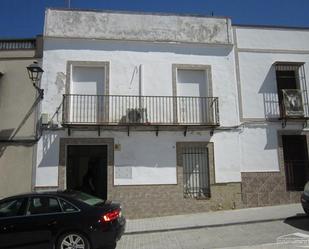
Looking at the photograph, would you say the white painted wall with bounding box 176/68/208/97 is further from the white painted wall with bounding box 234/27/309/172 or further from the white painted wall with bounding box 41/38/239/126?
the white painted wall with bounding box 234/27/309/172

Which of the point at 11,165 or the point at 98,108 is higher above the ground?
the point at 98,108

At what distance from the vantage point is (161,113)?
467 inches

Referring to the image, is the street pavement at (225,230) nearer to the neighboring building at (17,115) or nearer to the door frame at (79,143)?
the door frame at (79,143)

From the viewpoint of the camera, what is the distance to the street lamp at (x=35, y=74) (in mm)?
10594

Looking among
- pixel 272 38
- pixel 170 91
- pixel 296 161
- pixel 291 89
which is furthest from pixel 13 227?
pixel 272 38

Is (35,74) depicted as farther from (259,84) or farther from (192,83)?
(259,84)

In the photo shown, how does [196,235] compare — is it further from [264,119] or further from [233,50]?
[233,50]

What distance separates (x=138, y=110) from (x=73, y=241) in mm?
5781

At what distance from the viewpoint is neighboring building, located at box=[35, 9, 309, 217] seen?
11352 mm

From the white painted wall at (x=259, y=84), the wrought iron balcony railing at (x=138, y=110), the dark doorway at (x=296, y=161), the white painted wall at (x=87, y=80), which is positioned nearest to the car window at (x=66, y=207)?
the wrought iron balcony railing at (x=138, y=110)

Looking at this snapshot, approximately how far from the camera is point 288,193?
12.2 m

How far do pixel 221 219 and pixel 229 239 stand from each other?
2267 millimetres

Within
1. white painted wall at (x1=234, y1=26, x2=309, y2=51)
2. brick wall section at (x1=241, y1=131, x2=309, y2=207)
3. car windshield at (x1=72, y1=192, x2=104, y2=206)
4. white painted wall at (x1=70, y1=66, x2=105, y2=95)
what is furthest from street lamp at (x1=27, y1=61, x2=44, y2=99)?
brick wall section at (x1=241, y1=131, x2=309, y2=207)

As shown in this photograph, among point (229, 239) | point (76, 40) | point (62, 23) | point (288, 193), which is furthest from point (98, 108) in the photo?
point (288, 193)
